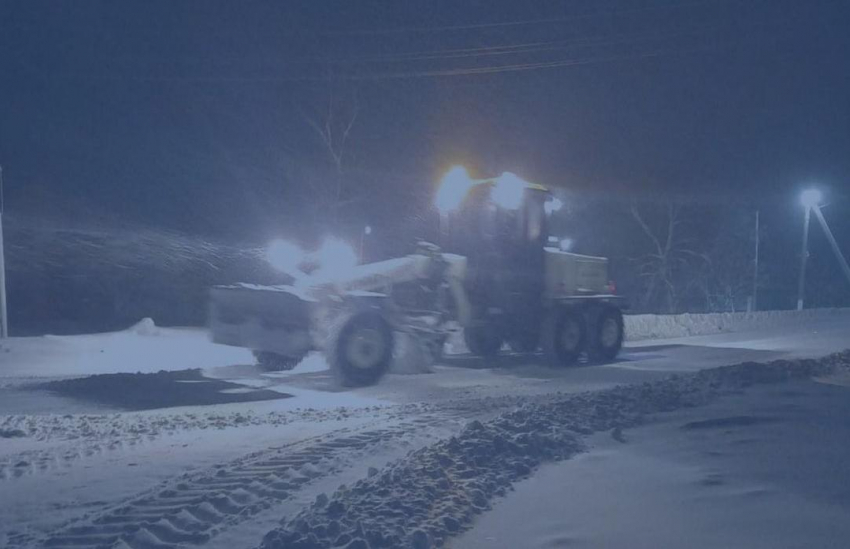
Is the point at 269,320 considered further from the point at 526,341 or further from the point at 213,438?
the point at 526,341

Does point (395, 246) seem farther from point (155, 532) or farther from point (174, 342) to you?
point (155, 532)

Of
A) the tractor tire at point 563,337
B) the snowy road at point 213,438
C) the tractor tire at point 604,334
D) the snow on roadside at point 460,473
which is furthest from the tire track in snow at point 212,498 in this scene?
the tractor tire at point 604,334

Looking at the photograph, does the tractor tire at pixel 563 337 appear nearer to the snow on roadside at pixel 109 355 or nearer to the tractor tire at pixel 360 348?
the tractor tire at pixel 360 348

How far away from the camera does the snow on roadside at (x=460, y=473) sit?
656cm

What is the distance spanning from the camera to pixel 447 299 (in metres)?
18.0

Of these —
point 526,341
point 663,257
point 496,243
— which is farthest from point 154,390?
point 663,257

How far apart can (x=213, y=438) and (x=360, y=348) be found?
522 cm

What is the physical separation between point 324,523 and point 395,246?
14635 mm

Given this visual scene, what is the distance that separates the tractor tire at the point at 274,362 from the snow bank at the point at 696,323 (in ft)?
45.0

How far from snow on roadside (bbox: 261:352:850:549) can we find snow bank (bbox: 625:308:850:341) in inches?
613

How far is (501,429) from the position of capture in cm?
1018

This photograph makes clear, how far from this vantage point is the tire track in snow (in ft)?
22.0

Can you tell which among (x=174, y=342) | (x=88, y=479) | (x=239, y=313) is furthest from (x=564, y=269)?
(x=88, y=479)

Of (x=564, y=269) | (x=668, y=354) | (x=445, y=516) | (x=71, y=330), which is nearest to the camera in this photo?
(x=445, y=516)
